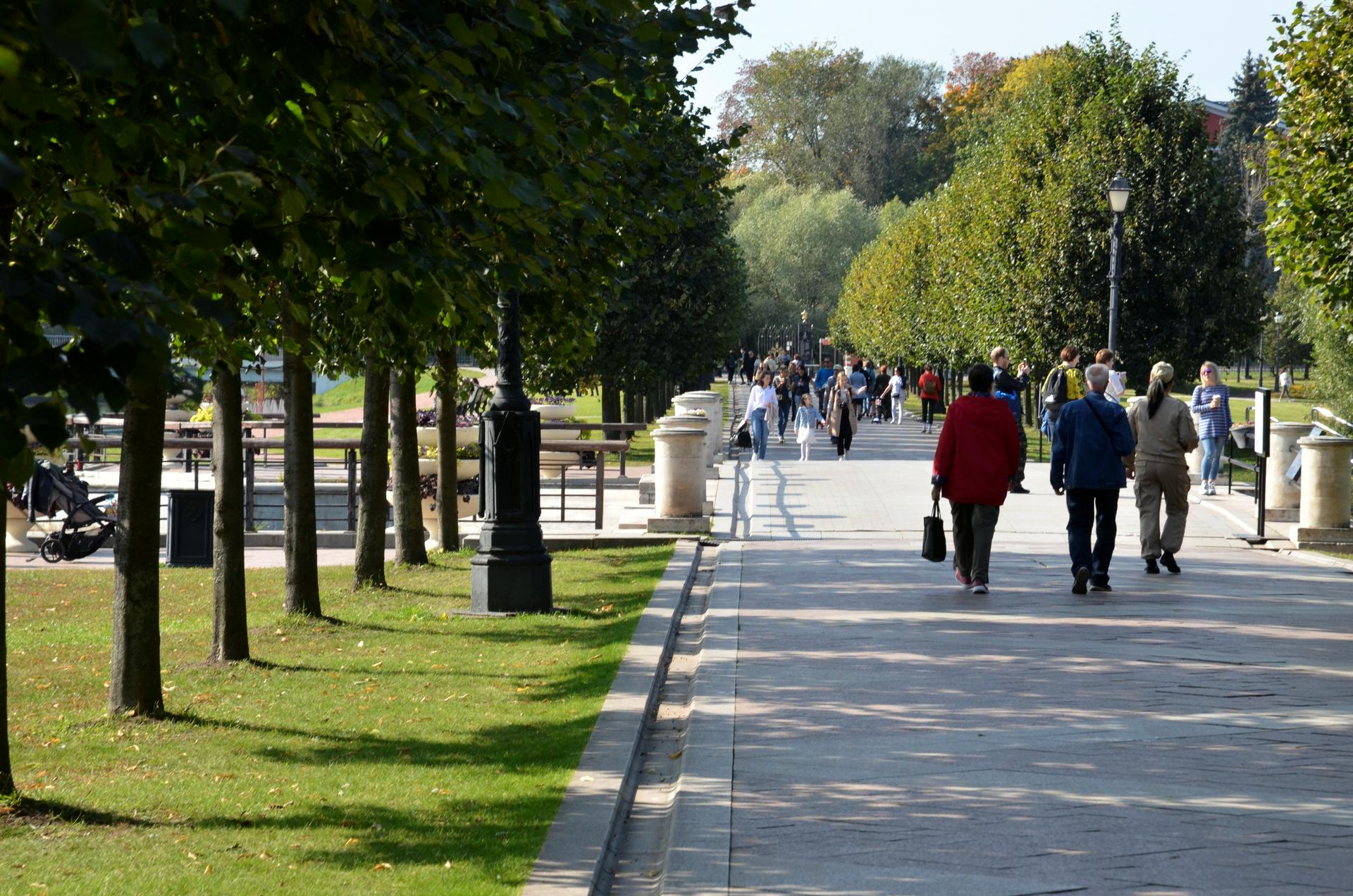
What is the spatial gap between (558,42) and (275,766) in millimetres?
3424

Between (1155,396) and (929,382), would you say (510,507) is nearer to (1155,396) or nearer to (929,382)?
(1155,396)

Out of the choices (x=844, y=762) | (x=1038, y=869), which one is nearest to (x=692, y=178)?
(x=844, y=762)

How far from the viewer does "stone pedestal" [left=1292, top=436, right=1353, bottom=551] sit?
16812 mm

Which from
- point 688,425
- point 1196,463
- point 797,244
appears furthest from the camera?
point 797,244

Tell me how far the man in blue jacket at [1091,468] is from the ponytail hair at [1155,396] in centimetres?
92

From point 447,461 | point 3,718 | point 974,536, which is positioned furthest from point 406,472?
point 3,718

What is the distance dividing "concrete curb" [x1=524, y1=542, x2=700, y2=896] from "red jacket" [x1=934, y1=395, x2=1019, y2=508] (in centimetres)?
281

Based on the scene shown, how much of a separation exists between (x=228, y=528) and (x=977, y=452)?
5795 millimetres

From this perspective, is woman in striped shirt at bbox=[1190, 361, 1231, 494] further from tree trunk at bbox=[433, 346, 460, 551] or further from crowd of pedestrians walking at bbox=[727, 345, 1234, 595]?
tree trunk at bbox=[433, 346, 460, 551]

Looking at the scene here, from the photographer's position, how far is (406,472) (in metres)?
15.4

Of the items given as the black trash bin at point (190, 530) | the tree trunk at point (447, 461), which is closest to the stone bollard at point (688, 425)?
the tree trunk at point (447, 461)

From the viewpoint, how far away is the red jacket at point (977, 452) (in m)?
12.5

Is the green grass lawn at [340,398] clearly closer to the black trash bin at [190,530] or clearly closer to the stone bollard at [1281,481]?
the black trash bin at [190,530]

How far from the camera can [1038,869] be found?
5.37m
